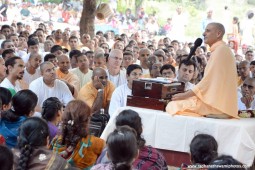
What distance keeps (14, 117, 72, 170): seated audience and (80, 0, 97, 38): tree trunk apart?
9.20m

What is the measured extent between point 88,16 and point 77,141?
8.97 m

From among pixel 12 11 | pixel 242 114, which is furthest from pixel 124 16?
pixel 242 114

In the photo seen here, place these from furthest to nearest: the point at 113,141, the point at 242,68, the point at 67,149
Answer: the point at 242,68 < the point at 67,149 < the point at 113,141

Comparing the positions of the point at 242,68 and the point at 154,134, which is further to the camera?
the point at 242,68

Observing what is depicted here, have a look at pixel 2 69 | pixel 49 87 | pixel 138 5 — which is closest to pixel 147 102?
pixel 49 87

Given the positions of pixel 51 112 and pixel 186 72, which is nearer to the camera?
pixel 51 112

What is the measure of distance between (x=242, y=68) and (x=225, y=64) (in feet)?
10.7

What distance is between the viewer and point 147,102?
5.54 meters

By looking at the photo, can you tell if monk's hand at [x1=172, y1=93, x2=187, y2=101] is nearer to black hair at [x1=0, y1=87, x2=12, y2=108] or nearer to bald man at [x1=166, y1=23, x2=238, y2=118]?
bald man at [x1=166, y1=23, x2=238, y2=118]

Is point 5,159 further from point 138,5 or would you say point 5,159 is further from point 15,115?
point 138,5

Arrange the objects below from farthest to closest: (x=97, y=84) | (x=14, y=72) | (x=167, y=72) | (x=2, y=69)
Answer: (x=167, y=72), (x=97, y=84), (x=2, y=69), (x=14, y=72)

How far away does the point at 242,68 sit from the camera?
27.8ft

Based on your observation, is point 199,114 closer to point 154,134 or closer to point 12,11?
point 154,134

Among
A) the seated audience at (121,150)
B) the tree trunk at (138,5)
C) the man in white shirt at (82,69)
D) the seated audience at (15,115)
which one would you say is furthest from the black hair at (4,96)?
the tree trunk at (138,5)
